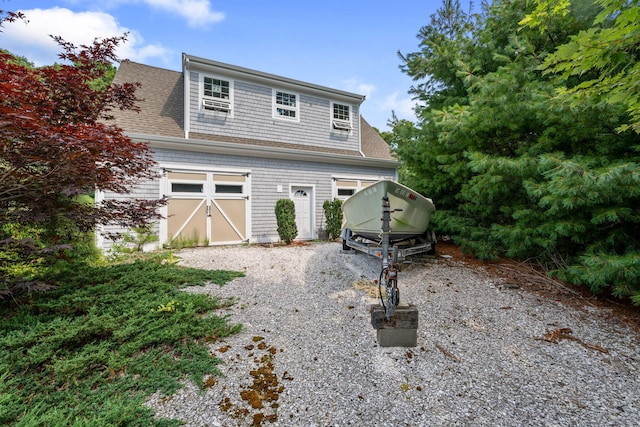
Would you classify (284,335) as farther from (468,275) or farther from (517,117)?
(517,117)

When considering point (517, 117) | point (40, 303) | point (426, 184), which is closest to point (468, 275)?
point (426, 184)

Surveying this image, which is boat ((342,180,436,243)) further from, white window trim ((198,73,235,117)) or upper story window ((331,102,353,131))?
upper story window ((331,102,353,131))

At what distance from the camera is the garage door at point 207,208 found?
24.3 feet

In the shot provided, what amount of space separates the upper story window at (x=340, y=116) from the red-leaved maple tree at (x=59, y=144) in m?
7.31

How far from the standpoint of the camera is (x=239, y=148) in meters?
7.94

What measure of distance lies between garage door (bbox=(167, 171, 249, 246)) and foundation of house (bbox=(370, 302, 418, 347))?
20.5 ft

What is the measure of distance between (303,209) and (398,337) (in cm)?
673

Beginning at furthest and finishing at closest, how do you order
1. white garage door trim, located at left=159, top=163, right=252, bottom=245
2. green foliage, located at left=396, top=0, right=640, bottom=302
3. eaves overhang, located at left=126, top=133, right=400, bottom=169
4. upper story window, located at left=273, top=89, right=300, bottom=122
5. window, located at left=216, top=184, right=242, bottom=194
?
upper story window, located at left=273, top=89, right=300, bottom=122, window, located at left=216, top=184, right=242, bottom=194, white garage door trim, located at left=159, top=163, right=252, bottom=245, eaves overhang, located at left=126, top=133, right=400, bottom=169, green foliage, located at left=396, top=0, right=640, bottom=302

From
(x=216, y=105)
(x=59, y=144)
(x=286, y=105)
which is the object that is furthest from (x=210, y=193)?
(x=59, y=144)

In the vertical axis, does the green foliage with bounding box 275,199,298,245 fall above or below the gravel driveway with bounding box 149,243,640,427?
above

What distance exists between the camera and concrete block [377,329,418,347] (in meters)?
2.83

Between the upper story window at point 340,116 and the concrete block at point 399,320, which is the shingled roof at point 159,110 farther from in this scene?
the concrete block at point 399,320

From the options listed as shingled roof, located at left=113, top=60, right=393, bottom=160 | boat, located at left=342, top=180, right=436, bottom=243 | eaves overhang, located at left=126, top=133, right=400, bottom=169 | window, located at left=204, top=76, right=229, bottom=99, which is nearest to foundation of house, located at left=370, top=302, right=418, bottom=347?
boat, located at left=342, top=180, right=436, bottom=243

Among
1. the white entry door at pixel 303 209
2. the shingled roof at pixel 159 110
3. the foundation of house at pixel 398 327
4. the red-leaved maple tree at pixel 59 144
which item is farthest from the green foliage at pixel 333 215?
the foundation of house at pixel 398 327
